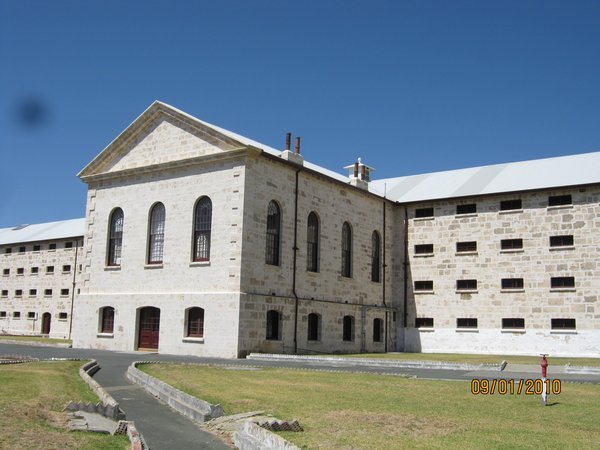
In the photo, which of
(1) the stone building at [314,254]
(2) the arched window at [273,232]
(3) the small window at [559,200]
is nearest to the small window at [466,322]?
(1) the stone building at [314,254]

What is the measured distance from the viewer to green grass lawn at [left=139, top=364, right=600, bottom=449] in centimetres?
909

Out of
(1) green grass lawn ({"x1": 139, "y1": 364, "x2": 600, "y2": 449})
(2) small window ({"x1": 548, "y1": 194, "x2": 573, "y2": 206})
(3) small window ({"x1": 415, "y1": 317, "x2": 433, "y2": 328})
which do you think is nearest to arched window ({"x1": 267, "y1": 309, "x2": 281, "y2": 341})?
(3) small window ({"x1": 415, "y1": 317, "x2": 433, "y2": 328})

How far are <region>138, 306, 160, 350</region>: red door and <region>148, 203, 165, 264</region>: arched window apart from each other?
2.52 metres

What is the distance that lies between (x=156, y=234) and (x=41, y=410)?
884 inches

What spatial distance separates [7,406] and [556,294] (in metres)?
30.0

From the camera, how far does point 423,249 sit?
3931 cm

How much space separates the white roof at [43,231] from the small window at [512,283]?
1341 inches

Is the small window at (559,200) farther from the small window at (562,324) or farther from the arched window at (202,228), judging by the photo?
the arched window at (202,228)

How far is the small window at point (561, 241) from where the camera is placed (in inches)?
1372

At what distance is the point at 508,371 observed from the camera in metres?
21.4

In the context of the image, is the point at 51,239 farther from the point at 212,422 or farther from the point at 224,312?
the point at 212,422

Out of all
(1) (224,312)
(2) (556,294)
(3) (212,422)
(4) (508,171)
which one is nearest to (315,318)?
(1) (224,312)

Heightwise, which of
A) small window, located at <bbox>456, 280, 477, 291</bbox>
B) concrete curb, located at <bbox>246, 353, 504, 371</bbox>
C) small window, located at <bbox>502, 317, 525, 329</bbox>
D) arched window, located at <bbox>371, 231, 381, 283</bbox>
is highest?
arched window, located at <bbox>371, 231, 381, 283</bbox>

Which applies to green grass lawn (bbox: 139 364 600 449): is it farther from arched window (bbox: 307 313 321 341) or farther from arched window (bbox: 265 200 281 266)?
arched window (bbox: 307 313 321 341)
